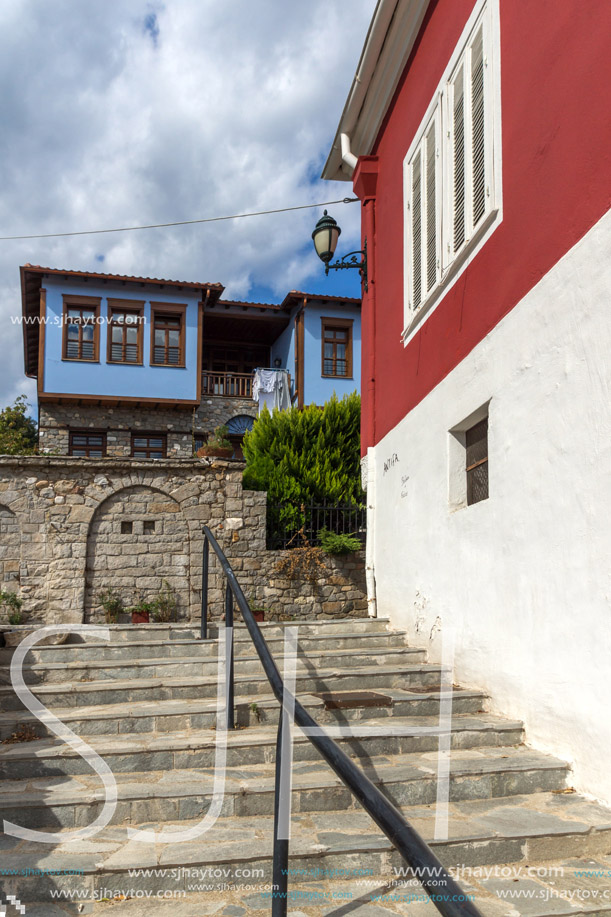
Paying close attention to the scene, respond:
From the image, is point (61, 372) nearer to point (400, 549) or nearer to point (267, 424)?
point (267, 424)

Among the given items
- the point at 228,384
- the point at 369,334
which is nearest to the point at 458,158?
the point at 369,334

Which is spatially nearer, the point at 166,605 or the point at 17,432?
the point at 166,605

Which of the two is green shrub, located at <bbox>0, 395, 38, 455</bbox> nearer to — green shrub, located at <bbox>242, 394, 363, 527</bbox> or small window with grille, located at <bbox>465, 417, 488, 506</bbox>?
green shrub, located at <bbox>242, 394, 363, 527</bbox>

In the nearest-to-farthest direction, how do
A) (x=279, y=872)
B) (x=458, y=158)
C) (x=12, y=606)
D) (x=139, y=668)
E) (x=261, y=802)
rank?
(x=279, y=872), (x=261, y=802), (x=139, y=668), (x=458, y=158), (x=12, y=606)

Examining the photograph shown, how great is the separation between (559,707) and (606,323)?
5.92 feet

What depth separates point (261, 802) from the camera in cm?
318

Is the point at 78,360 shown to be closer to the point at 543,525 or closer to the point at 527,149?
the point at 527,149

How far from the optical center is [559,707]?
11.6ft

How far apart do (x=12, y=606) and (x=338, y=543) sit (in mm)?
4175

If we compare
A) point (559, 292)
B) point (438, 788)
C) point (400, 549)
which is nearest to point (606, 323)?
point (559, 292)

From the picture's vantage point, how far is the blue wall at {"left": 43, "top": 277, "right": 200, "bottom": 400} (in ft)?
59.8

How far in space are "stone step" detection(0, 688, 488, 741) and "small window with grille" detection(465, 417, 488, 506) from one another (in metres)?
1.31

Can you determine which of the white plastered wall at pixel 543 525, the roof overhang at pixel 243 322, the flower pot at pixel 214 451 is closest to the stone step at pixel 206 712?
the white plastered wall at pixel 543 525

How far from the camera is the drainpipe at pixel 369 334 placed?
750 cm
